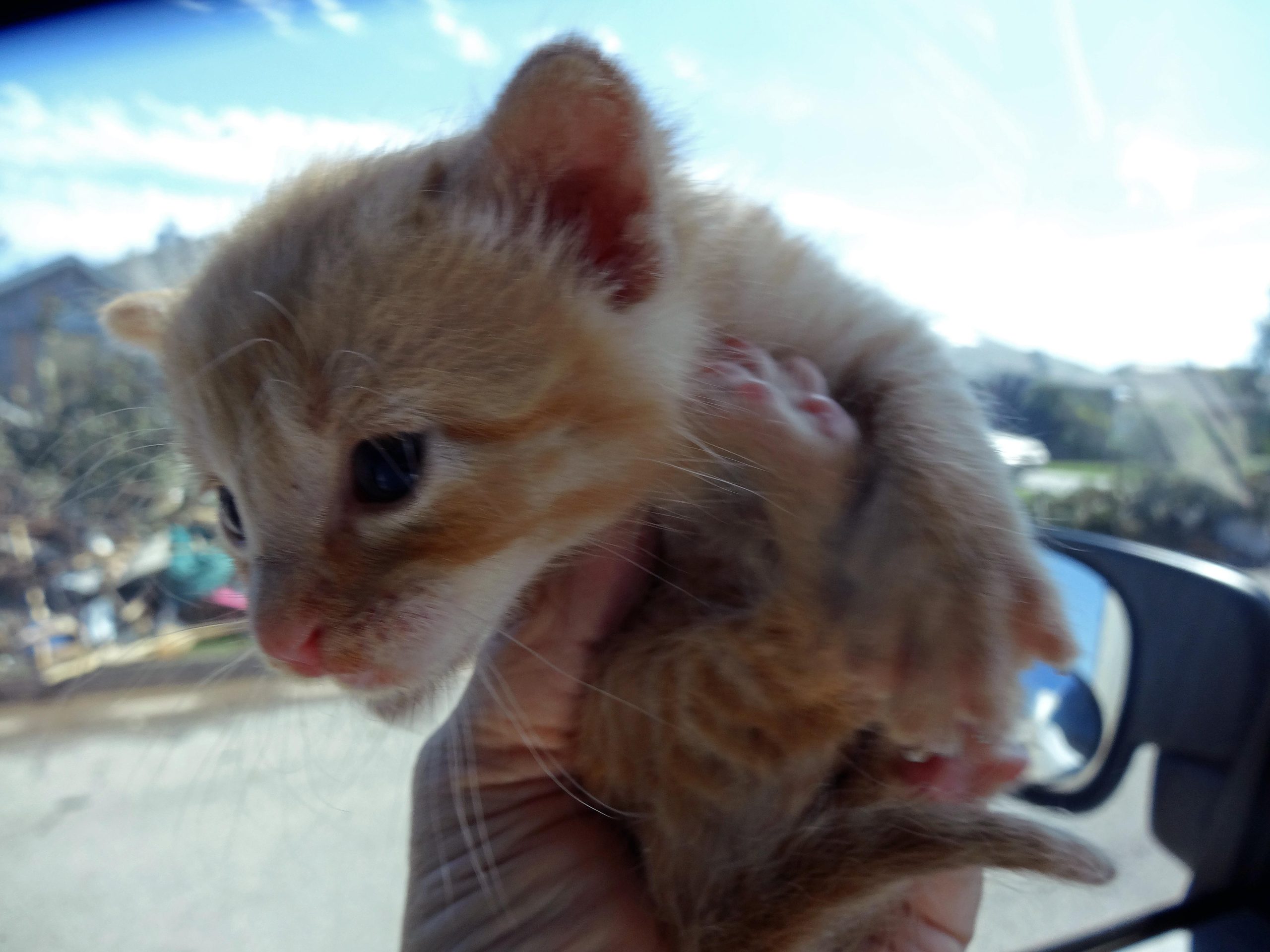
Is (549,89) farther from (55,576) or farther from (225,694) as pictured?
(55,576)

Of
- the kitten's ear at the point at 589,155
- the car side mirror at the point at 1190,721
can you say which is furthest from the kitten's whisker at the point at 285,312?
the car side mirror at the point at 1190,721

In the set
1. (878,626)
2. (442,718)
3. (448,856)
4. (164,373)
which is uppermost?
(164,373)

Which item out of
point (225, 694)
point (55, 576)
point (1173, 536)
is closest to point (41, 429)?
point (55, 576)

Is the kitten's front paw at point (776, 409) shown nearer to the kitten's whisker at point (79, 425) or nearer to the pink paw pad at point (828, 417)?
the pink paw pad at point (828, 417)

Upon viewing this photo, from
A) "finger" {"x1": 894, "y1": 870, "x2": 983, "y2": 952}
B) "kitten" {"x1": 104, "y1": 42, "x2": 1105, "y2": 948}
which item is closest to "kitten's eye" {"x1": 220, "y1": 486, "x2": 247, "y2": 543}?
"kitten" {"x1": 104, "y1": 42, "x2": 1105, "y2": 948}

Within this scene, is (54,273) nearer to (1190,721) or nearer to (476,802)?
(476,802)

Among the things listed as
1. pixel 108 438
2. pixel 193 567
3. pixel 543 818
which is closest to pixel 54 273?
pixel 108 438
